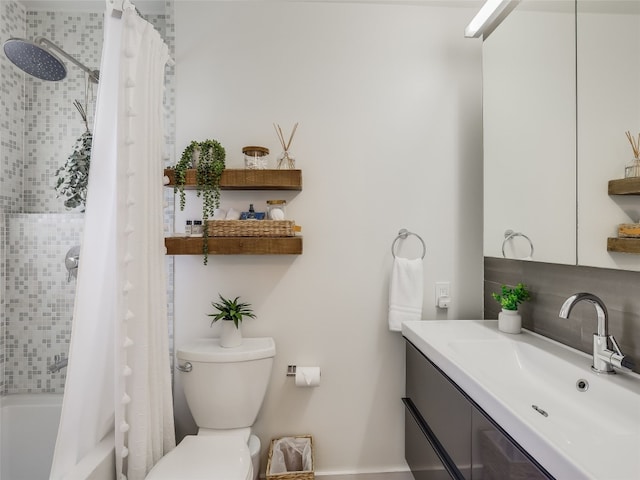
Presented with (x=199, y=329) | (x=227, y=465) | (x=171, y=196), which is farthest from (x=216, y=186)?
(x=227, y=465)

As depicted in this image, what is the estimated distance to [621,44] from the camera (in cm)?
104

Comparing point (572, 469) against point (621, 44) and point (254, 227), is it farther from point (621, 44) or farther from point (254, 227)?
point (254, 227)

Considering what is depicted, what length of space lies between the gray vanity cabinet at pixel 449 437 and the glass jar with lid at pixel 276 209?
Result: 89 centimetres

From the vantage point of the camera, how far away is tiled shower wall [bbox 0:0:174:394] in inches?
73.5

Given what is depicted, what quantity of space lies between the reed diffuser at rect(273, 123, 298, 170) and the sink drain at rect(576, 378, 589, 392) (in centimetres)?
137

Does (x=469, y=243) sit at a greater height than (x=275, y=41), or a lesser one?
lesser

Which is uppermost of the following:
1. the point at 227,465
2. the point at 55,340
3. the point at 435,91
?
the point at 435,91

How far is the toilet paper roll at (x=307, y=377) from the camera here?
1.72 metres

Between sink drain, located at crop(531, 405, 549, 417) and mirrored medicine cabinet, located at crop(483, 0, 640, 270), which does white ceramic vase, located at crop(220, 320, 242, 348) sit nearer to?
sink drain, located at crop(531, 405, 549, 417)

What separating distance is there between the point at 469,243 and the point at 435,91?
0.83 meters

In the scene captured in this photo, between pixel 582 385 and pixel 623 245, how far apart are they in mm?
449

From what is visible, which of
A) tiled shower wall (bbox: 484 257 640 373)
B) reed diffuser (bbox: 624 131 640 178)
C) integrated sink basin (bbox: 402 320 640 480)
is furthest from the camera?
tiled shower wall (bbox: 484 257 640 373)

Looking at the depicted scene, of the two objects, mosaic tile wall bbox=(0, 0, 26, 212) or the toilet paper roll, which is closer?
the toilet paper roll

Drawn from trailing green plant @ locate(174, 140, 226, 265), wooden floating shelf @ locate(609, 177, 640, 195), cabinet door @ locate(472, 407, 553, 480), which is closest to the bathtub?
trailing green plant @ locate(174, 140, 226, 265)
